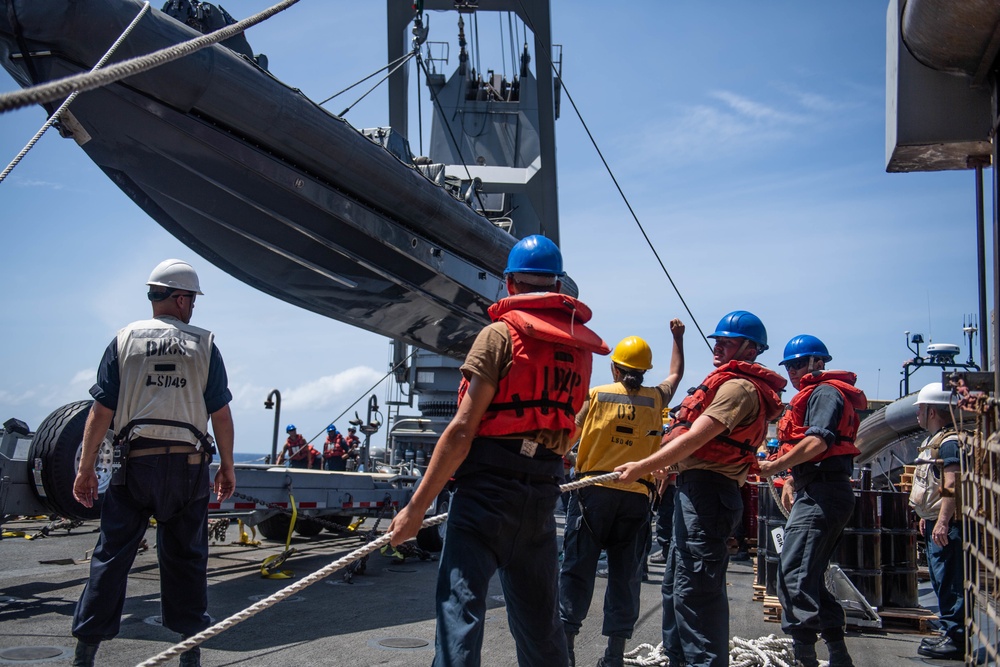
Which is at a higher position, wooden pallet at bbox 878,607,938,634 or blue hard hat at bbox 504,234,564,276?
blue hard hat at bbox 504,234,564,276

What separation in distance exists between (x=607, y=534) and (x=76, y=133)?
522 cm

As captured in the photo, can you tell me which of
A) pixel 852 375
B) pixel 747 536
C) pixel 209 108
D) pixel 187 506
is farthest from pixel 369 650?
pixel 747 536

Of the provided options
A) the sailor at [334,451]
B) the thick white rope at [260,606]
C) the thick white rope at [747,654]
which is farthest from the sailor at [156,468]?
the sailor at [334,451]

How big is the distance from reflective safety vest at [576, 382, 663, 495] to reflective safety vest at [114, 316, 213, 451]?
1926 millimetres

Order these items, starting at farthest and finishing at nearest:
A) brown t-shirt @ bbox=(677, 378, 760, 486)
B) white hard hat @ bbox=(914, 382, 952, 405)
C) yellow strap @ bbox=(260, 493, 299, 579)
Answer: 1. yellow strap @ bbox=(260, 493, 299, 579)
2. white hard hat @ bbox=(914, 382, 952, 405)
3. brown t-shirt @ bbox=(677, 378, 760, 486)

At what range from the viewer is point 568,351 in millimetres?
2859

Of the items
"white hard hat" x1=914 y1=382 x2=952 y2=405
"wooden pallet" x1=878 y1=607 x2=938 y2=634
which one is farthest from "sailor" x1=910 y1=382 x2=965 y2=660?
"wooden pallet" x1=878 y1=607 x2=938 y2=634

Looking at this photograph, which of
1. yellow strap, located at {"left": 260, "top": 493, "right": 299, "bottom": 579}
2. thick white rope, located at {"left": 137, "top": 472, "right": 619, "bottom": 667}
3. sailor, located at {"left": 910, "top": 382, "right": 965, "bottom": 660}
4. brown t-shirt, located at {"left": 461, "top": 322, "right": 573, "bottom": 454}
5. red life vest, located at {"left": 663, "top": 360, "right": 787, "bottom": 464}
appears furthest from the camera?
yellow strap, located at {"left": 260, "top": 493, "right": 299, "bottom": 579}

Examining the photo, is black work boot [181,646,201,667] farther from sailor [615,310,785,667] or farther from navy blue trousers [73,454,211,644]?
sailor [615,310,785,667]

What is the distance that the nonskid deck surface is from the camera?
416 cm

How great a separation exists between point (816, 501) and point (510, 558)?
231 centimetres

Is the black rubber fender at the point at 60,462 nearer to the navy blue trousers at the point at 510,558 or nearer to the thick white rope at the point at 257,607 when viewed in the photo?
the thick white rope at the point at 257,607

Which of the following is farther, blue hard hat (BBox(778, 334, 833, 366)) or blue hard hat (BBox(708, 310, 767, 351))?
blue hard hat (BBox(778, 334, 833, 366))

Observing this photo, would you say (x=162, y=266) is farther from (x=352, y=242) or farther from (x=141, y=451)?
(x=352, y=242)
